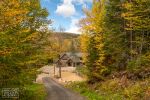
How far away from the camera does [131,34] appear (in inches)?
1510

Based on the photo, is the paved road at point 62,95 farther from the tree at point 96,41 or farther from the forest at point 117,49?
the tree at point 96,41

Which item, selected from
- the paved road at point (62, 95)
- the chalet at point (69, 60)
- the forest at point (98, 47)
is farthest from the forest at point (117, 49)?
the chalet at point (69, 60)

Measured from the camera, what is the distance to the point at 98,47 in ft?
144

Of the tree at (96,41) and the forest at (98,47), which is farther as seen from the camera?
the tree at (96,41)

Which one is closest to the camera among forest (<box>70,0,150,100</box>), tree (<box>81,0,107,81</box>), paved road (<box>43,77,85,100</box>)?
forest (<box>70,0,150,100</box>)

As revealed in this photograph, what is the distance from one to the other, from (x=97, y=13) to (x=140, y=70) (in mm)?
14592

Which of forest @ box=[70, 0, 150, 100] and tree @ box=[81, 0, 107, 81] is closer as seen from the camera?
forest @ box=[70, 0, 150, 100]

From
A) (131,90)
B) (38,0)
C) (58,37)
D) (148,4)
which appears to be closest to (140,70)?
(131,90)

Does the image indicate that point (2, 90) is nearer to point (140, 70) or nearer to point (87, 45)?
point (140, 70)

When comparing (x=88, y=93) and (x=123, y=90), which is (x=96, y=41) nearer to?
(x=88, y=93)

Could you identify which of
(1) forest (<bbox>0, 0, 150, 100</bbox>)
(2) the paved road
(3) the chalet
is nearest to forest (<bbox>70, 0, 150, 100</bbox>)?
(1) forest (<bbox>0, 0, 150, 100</bbox>)

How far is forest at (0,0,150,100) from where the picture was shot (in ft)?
80.7

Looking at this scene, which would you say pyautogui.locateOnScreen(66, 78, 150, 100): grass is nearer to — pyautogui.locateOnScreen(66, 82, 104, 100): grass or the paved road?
pyautogui.locateOnScreen(66, 82, 104, 100): grass

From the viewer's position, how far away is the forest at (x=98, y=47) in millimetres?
24609
